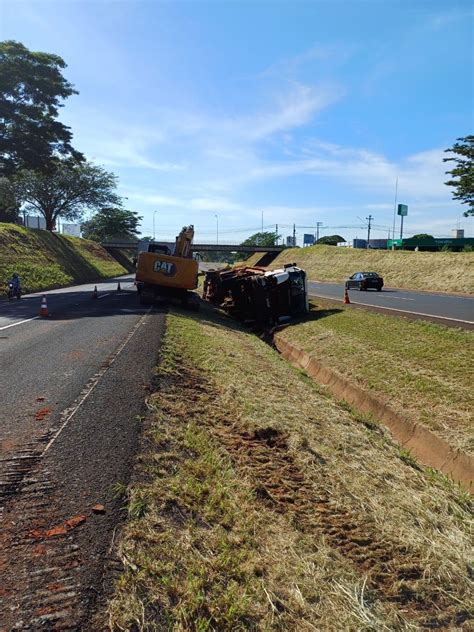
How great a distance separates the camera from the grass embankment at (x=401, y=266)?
34688 millimetres

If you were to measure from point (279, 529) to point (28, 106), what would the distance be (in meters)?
31.0

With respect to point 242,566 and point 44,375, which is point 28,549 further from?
point 44,375

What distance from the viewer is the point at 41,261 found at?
36219 millimetres

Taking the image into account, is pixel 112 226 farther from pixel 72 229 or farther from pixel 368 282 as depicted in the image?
pixel 368 282

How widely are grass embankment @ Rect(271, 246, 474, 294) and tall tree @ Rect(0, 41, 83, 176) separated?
20261 mm

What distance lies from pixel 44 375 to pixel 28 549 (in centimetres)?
440

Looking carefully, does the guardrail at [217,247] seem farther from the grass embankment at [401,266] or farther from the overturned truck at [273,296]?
the overturned truck at [273,296]

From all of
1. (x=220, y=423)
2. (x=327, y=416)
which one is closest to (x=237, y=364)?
(x=327, y=416)

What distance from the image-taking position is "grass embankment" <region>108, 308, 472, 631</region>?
8.63 ft

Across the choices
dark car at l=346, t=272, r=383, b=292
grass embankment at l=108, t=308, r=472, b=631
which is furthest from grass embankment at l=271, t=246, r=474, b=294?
grass embankment at l=108, t=308, r=472, b=631

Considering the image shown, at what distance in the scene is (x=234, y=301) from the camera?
19844 mm

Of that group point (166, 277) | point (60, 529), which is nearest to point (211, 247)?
point (166, 277)

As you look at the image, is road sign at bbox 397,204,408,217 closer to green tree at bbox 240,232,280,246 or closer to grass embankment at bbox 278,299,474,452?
green tree at bbox 240,232,280,246

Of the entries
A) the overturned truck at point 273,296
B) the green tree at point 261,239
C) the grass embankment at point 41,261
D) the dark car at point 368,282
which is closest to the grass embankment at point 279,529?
the overturned truck at point 273,296
